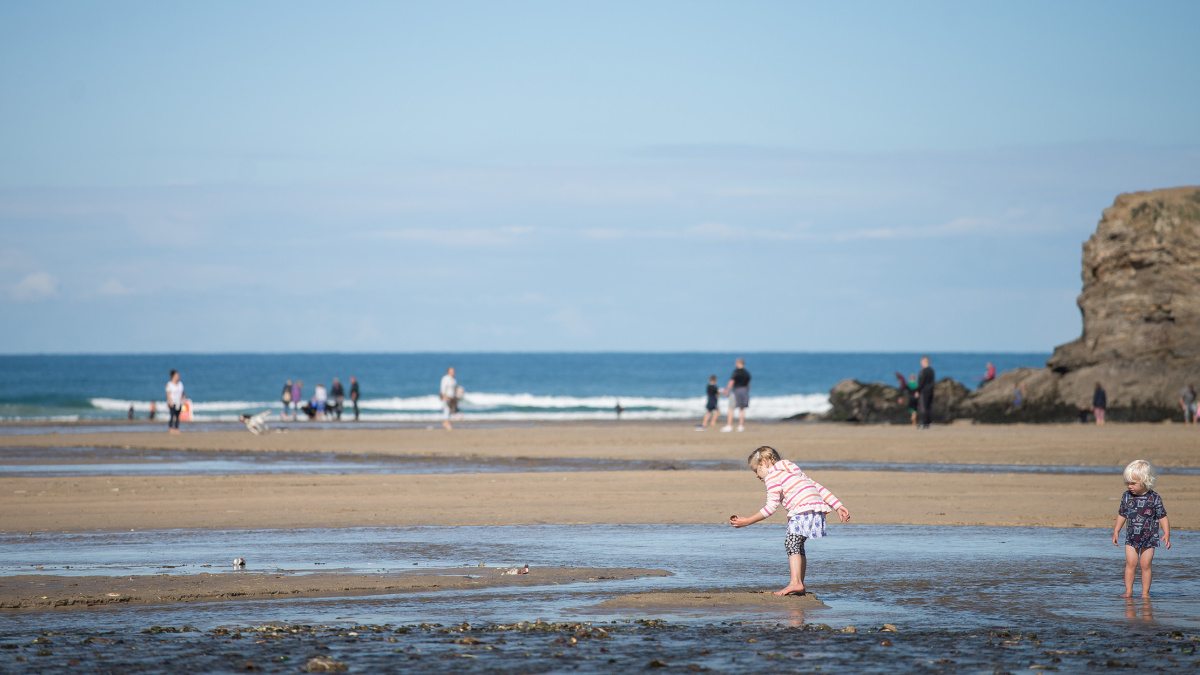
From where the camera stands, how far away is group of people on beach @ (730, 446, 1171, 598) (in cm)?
886

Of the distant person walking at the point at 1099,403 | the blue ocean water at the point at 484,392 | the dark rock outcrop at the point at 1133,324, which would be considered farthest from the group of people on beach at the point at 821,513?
the blue ocean water at the point at 484,392

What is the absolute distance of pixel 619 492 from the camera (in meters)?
17.3

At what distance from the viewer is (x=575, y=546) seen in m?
11.9

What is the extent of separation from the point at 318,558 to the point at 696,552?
3594 millimetres

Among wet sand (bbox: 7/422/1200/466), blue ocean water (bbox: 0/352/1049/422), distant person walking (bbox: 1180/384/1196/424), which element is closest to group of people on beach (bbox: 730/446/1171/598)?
wet sand (bbox: 7/422/1200/466)

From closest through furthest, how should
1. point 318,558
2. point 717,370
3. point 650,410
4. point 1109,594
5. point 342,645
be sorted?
point 342,645 → point 1109,594 → point 318,558 → point 650,410 → point 717,370

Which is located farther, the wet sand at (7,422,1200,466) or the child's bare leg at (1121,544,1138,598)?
the wet sand at (7,422,1200,466)

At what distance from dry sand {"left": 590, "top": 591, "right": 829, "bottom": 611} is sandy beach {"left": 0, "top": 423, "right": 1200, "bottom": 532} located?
16.9 feet

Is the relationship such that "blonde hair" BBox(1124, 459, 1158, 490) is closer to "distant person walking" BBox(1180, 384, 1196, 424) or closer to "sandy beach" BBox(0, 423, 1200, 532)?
"sandy beach" BBox(0, 423, 1200, 532)

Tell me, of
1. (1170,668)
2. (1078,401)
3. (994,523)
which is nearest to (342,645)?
(1170,668)

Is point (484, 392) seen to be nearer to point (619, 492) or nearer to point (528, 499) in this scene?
point (619, 492)

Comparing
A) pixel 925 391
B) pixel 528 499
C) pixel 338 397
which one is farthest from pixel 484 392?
pixel 528 499

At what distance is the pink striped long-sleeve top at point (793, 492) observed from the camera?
908cm

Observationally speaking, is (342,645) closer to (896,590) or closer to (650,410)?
(896,590)
